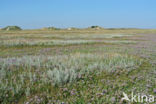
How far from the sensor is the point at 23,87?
4922 millimetres

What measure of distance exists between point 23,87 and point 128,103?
330 centimetres

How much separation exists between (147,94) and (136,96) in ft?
1.30

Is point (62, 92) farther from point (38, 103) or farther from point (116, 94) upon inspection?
point (116, 94)

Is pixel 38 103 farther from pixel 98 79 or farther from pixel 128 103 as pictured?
pixel 98 79

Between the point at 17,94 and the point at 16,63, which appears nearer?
the point at 17,94

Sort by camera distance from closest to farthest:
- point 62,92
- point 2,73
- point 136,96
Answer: point 136,96, point 62,92, point 2,73

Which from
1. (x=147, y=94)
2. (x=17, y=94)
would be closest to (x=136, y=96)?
(x=147, y=94)

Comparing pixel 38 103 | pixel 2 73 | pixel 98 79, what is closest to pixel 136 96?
pixel 98 79

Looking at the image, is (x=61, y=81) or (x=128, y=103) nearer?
(x=128, y=103)

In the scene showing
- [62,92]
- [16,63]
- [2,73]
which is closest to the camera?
[62,92]

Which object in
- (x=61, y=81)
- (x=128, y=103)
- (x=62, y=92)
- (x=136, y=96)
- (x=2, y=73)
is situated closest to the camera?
(x=128, y=103)

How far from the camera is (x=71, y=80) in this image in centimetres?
561

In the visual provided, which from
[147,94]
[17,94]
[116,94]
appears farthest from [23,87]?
[147,94]

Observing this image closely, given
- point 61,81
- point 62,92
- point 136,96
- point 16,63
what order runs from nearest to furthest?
point 136,96
point 62,92
point 61,81
point 16,63
